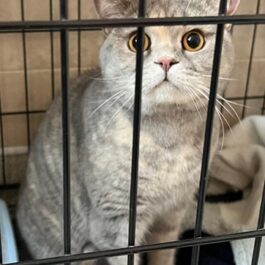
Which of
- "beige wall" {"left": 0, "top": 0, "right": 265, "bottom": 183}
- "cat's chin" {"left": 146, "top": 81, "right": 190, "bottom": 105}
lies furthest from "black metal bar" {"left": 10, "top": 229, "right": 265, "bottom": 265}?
"beige wall" {"left": 0, "top": 0, "right": 265, "bottom": 183}

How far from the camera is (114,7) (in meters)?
0.94

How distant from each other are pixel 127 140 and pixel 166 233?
311 millimetres

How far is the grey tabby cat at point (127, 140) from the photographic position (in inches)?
36.9

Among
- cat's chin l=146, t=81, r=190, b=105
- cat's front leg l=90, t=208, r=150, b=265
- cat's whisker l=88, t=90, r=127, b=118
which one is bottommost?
cat's front leg l=90, t=208, r=150, b=265

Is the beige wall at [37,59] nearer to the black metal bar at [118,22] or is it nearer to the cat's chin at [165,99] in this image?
the cat's chin at [165,99]

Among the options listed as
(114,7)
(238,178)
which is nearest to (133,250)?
(114,7)

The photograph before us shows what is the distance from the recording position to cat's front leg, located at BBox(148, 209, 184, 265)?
1229 mm

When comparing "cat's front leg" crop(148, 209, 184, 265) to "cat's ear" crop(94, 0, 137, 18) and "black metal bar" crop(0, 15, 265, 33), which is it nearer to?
"cat's ear" crop(94, 0, 137, 18)

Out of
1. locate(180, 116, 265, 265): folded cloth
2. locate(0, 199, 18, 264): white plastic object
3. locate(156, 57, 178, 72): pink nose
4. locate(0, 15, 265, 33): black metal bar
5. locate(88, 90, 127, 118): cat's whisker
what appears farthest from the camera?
locate(180, 116, 265, 265): folded cloth

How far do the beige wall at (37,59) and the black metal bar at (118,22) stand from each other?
72 centimetres

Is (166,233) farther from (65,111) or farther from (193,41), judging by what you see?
(65,111)

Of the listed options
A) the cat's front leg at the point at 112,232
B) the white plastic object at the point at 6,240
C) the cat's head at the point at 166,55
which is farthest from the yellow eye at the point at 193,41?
the white plastic object at the point at 6,240

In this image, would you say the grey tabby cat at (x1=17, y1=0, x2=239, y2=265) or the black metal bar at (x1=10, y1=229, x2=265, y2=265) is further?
the grey tabby cat at (x1=17, y1=0, x2=239, y2=265)

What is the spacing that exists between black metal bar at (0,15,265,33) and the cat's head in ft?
0.70
